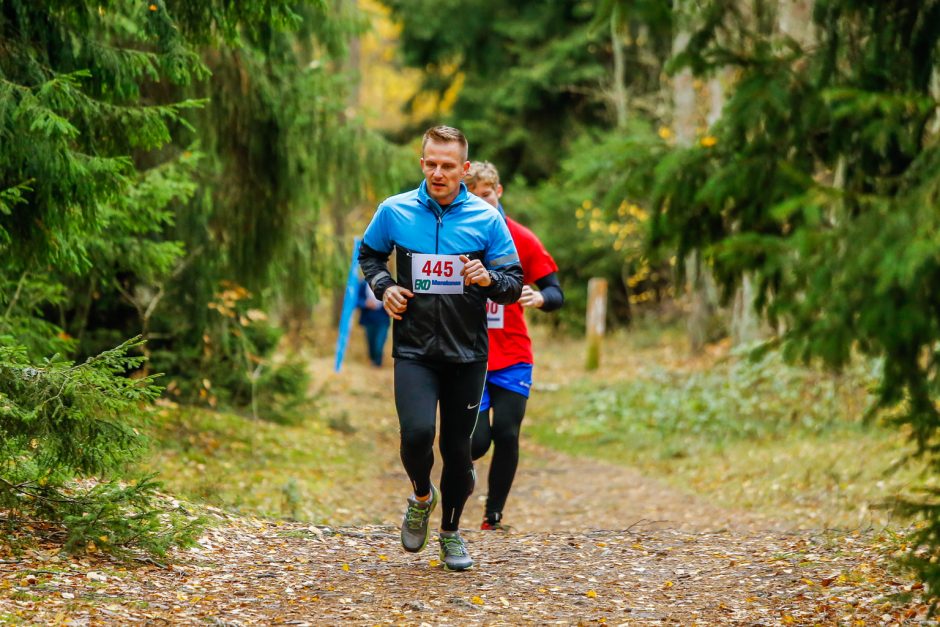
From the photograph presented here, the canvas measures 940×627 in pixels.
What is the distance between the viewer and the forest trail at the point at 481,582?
452 cm

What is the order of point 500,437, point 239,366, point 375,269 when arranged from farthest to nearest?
1. point 239,366
2. point 500,437
3. point 375,269

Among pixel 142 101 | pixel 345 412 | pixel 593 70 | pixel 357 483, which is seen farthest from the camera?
pixel 593 70

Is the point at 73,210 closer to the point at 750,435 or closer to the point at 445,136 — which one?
the point at 445,136

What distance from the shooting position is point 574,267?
79.4 ft

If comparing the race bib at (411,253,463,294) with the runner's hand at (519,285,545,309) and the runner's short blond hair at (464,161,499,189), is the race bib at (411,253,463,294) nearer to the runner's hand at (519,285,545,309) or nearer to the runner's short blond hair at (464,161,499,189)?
the runner's hand at (519,285,545,309)

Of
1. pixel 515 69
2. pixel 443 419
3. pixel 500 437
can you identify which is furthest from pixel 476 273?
pixel 515 69

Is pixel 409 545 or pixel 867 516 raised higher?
pixel 409 545

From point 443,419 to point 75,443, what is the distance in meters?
1.81

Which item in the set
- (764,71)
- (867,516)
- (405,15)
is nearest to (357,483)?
(867,516)

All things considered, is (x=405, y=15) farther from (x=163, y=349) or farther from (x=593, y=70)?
(x=163, y=349)

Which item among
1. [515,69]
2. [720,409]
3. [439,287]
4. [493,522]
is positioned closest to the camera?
[439,287]

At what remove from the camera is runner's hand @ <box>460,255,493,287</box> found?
4.89 meters

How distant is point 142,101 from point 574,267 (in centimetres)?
1590

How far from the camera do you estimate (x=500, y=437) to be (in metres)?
6.72
